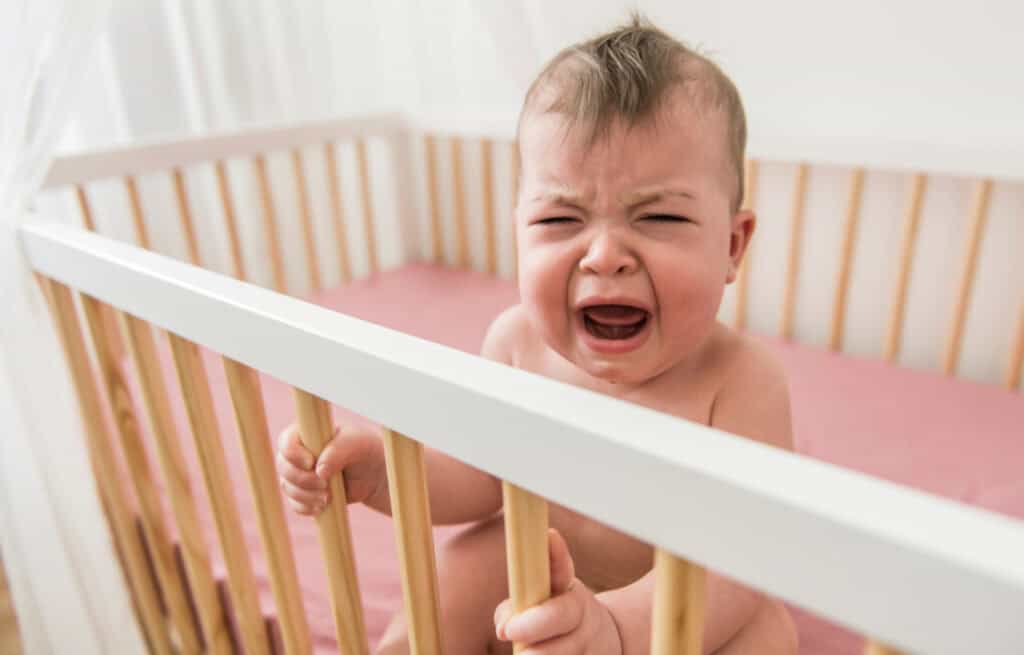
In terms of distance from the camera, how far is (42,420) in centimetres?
86

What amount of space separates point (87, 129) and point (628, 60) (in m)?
1.17

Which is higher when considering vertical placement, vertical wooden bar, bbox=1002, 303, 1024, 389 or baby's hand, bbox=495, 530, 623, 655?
baby's hand, bbox=495, 530, 623, 655

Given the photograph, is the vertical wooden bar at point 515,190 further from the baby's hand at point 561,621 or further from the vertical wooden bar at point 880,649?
the vertical wooden bar at point 880,649

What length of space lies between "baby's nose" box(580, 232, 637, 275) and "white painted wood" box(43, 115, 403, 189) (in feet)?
3.15

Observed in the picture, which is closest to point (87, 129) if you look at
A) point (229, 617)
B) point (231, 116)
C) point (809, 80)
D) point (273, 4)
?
point (231, 116)

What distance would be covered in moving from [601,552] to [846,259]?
728mm

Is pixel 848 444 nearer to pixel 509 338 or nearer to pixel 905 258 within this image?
pixel 905 258

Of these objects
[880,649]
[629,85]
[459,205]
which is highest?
[629,85]

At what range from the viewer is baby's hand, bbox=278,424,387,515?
51 centimetres

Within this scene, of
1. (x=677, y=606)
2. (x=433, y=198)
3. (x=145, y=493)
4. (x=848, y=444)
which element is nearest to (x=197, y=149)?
(x=433, y=198)

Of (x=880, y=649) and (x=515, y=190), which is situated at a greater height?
(x=880, y=649)

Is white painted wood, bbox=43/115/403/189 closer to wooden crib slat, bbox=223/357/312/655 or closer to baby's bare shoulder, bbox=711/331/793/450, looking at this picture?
wooden crib slat, bbox=223/357/312/655

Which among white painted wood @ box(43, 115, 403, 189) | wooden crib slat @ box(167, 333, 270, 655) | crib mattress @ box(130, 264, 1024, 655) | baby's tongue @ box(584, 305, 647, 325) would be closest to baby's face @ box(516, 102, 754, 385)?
baby's tongue @ box(584, 305, 647, 325)

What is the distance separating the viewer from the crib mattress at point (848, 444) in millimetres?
776
